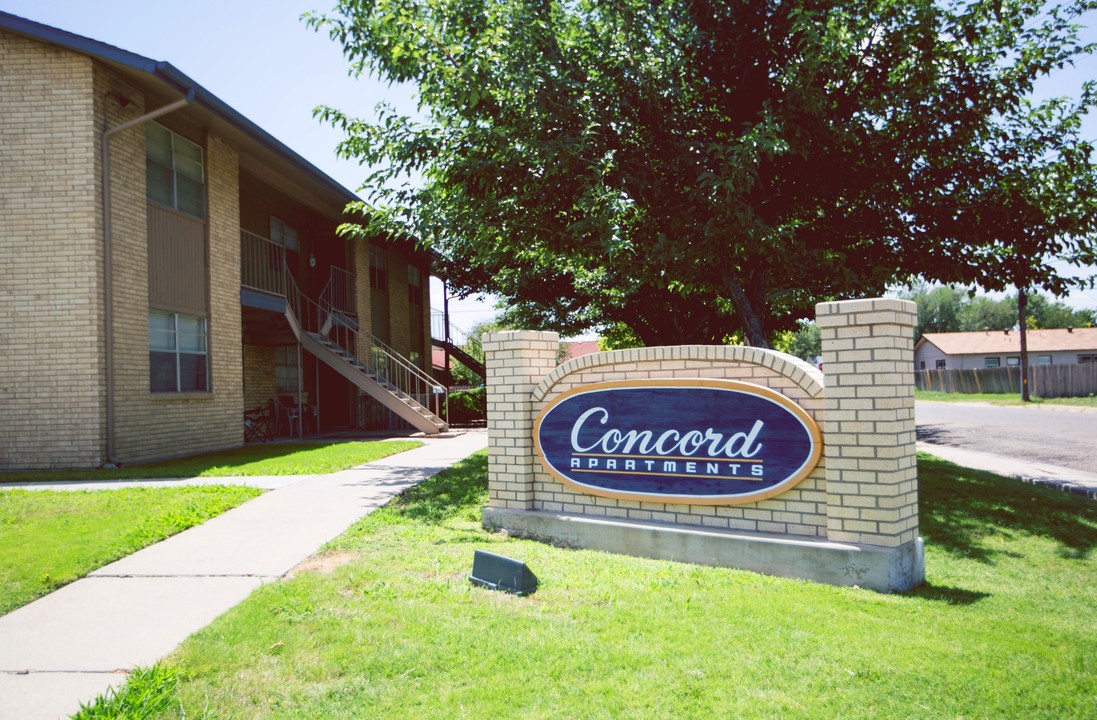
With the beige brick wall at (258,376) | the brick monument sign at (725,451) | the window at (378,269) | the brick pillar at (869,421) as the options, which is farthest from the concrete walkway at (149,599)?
the window at (378,269)

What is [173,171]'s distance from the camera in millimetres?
13086

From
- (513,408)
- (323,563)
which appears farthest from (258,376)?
(323,563)

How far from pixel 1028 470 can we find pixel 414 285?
20.9m

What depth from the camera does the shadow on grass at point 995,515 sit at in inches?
269

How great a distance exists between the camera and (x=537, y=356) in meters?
6.91

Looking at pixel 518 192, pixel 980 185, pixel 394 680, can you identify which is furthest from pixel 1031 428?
pixel 394 680

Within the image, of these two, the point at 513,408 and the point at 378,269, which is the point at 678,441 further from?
the point at 378,269

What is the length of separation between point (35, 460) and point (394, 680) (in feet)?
32.7

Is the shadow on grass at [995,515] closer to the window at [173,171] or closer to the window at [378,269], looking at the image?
the window at [173,171]

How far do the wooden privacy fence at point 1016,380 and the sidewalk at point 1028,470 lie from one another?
59.0 feet

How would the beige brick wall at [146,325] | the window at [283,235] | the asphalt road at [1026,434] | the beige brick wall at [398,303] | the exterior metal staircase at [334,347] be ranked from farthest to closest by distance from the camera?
the beige brick wall at [398,303] → the window at [283,235] → the exterior metal staircase at [334,347] → the asphalt road at [1026,434] → the beige brick wall at [146,325]

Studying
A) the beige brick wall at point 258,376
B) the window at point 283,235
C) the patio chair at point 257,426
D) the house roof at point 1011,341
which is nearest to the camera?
the patio chair at point 257,426

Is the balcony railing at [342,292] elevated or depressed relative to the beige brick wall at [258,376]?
elevated

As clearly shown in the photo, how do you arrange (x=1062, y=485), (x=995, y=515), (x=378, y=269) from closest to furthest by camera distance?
(x=995, y=515) < (x=1062, y=485) < (x=378, y=269)
